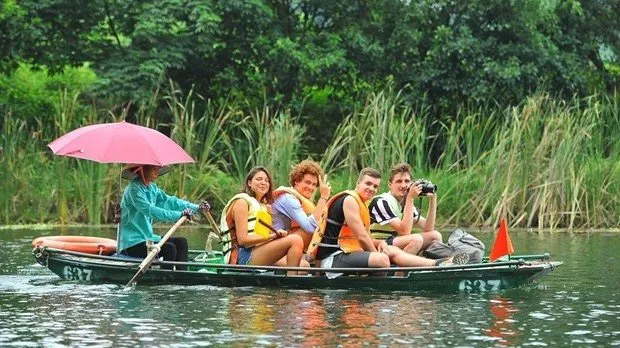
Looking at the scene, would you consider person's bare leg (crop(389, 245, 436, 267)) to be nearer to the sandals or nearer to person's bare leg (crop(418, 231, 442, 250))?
the sandals

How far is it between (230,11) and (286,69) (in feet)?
4.97

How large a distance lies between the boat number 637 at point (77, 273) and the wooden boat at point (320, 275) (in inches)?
0.4

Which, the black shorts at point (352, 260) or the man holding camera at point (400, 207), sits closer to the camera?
the black shorts at point (352, 260)

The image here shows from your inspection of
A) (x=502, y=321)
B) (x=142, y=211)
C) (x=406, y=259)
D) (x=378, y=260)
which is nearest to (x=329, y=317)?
(x=502, y=321)

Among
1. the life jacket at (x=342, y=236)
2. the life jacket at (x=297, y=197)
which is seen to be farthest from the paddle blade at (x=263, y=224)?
the life jacket at (x=342, y=236)

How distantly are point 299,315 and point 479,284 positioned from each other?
253 centimetres

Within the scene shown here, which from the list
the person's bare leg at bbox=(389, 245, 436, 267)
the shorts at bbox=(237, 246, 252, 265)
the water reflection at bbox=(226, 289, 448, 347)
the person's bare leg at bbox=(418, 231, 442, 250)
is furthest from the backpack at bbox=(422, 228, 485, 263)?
the shorts at bbox=(237, 246, 252, 265)

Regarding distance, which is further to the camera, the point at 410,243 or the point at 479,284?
the point at 410,243

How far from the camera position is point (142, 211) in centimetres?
1500

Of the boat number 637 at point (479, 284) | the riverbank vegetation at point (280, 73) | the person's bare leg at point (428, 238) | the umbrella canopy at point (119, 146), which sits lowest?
the boat number 637 at point (479, 284)

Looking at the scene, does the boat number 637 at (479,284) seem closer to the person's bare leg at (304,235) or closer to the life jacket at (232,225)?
the person's bare leg at (304,235)

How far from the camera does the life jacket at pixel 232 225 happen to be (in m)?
14.9

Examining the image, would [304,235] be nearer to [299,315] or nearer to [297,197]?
[297,197]

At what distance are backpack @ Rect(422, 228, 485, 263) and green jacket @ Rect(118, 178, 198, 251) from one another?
241 cm
